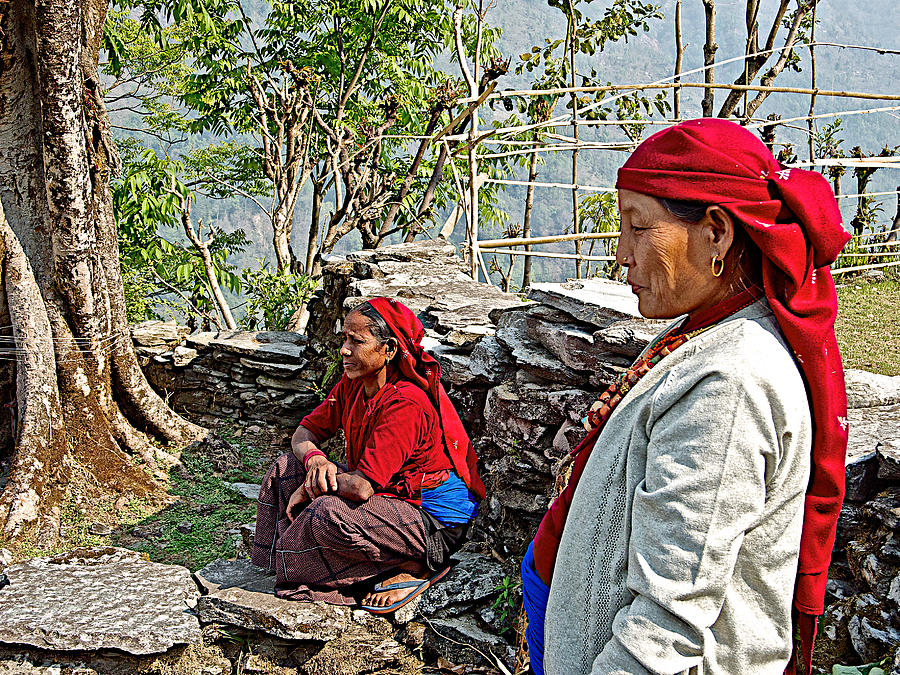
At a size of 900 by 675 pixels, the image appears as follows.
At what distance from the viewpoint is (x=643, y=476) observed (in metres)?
1.23

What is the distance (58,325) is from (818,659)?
4845 mm

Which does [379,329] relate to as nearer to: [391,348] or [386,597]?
[391,348]

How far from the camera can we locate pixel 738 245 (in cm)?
129

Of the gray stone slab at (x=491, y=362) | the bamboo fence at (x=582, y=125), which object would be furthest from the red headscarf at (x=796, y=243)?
the bamboo fence at (x=582, y=125)

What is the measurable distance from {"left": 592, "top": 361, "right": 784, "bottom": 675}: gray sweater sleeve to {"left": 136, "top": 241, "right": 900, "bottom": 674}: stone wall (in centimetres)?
141

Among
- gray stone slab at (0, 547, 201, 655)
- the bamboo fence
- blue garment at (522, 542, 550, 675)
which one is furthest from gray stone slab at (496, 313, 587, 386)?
gray stone slab at (0, 547, 201, 655)

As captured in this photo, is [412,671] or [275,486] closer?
[412,671]

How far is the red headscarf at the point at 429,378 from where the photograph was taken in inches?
131

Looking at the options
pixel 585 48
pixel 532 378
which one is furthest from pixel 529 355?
pixel 585 48

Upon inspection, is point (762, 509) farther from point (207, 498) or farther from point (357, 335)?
point (207, 498)

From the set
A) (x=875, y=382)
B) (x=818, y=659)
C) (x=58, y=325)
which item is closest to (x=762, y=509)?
(x=818, y=659)

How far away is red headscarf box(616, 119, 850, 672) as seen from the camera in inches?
48.5

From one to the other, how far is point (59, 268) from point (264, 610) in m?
3.17

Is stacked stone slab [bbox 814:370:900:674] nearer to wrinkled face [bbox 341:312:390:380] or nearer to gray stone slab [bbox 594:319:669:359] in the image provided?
gray stone slab [bbox 594:319:669:359]
